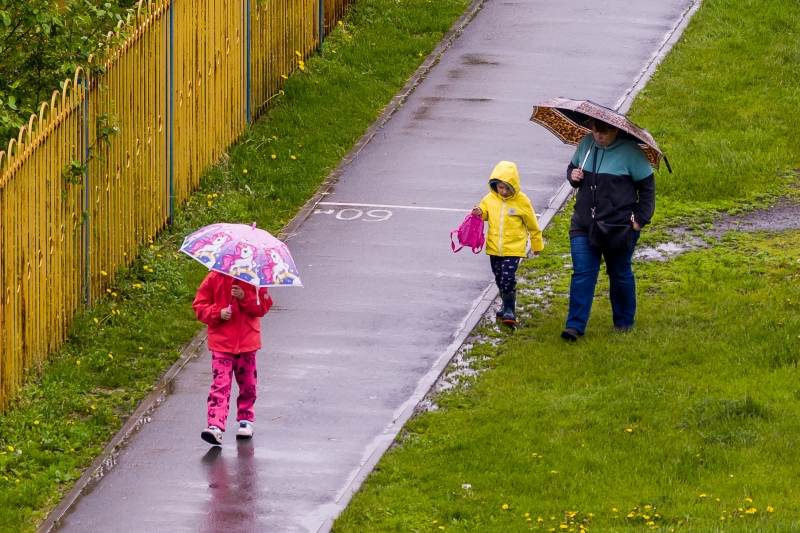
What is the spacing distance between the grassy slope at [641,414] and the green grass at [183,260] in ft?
6.84

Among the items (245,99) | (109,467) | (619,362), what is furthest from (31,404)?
(245,99)

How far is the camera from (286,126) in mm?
15477


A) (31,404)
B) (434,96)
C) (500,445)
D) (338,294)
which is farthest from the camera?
(434,96)

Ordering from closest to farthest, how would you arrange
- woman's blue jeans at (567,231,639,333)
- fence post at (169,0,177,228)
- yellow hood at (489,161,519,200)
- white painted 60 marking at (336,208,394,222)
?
woman's blue jeans at (567,231,639,333) → yellow hood at (489,161,519,200) → fence post at (169,0,177,228) → white painted 60 marking at (336,208,394,222)

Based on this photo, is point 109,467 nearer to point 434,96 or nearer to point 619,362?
point 619,362

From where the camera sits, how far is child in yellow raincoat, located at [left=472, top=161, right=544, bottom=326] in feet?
36.4

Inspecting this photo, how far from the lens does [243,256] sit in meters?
8.76

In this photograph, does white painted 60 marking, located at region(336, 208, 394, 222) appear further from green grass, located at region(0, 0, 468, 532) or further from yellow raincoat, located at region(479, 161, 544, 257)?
yellow raincoat, located at region(479, 161, 544, 257)

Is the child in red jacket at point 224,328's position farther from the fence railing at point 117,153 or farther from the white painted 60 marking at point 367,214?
the white painted 60 marking at point 367,214

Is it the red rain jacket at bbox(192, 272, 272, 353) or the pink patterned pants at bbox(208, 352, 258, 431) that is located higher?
the red rain jacket at bbox(192, 272, 272, 353)

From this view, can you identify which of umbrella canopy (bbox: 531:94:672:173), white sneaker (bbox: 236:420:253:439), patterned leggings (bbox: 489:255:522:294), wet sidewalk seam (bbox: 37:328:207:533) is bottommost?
wet sidewalk seam (bbox: 37:328:207:533)

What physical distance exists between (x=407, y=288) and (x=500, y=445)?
126 inches

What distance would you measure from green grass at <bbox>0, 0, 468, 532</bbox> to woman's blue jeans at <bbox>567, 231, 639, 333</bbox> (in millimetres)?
3070

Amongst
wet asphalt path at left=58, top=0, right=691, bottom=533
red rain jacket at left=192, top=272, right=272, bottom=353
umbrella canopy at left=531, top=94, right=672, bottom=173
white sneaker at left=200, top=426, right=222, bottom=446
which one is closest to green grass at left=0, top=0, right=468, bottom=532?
wet asphalt path at left=58, top=0, right=691, bottom=533
